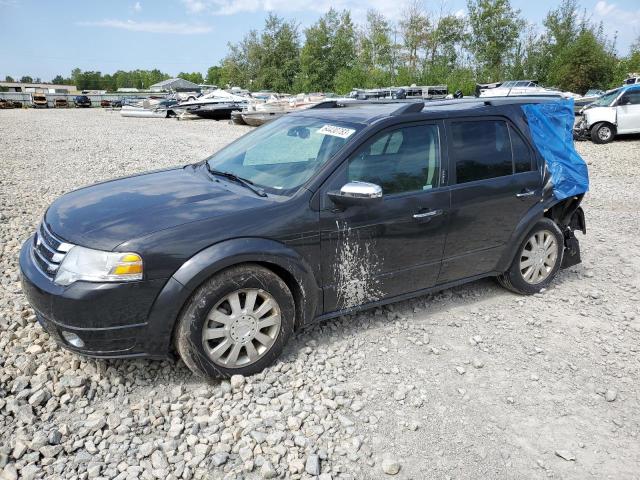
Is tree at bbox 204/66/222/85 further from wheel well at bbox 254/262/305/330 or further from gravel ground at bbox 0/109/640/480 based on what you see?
wheel well at bbox 254/262/305/330

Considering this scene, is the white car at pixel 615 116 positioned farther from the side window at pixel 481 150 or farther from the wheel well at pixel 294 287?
the wheel well at pixel 294 287

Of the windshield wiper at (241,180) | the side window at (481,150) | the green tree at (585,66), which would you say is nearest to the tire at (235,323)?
the windshield wiper at (241,180)

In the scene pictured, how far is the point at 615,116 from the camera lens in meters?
16.1

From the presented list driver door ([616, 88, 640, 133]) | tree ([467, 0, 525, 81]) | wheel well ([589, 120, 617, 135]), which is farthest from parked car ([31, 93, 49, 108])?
driver door ([616, 88, 640, 133])

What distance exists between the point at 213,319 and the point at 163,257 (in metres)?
0.50

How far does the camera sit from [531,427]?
9.99 ft

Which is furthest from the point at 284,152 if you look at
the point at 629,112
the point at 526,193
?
the point at 629,112

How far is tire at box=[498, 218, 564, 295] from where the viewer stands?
474 cm

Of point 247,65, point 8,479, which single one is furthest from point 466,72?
point 8,479

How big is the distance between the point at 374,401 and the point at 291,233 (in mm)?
1206

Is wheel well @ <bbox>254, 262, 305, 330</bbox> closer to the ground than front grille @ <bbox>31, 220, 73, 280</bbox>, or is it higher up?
closer to the ground

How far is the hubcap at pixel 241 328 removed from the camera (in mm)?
3199

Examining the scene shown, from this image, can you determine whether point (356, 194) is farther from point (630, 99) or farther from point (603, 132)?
point (630, 99)

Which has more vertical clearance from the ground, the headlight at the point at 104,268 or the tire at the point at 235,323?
the headlight at the point at 104,268
